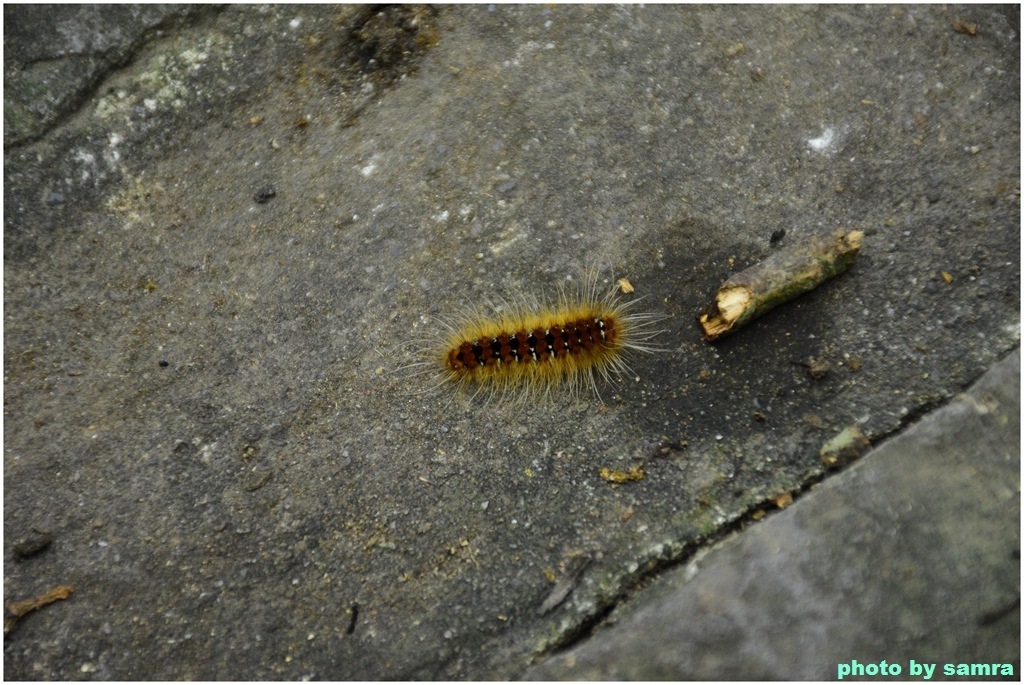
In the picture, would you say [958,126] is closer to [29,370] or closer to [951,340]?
[951,340]

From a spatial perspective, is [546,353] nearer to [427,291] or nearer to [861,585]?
[427,291]

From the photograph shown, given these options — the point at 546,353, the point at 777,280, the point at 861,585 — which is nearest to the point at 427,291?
the point at 546,353

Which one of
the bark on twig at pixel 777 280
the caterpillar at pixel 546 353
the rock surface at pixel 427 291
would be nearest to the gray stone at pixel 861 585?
the rock surface at pixel 427 291

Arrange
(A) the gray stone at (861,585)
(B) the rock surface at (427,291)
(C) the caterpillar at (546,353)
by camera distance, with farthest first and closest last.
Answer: (C) the caterpillar at (546,353) → (B) the rock surface at (427,291) → (A) the gray stone at (861,585)

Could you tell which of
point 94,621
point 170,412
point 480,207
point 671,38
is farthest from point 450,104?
point 94,621

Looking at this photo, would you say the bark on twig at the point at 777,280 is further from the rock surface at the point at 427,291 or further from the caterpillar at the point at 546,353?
the caterpillar at the point at 546,353

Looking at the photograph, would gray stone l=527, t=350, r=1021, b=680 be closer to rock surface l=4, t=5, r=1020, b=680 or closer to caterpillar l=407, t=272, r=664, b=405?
rock surface l=4, t=5, r=1020, b=680
